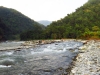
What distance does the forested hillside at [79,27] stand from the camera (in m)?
87.8

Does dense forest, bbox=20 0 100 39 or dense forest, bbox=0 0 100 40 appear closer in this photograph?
dense forest, bbox=20 0 100 39

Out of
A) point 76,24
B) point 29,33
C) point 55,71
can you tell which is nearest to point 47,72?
point 55,71

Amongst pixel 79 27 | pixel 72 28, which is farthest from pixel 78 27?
pixel 72 28

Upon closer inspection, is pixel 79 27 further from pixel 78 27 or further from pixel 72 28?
pixel 72 28

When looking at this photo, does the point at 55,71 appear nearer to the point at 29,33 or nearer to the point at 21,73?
the point at 21,73

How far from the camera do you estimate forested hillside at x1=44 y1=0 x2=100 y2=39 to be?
8781 centimetres

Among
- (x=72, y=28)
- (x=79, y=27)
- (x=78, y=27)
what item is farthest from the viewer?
(x=72, y=28)

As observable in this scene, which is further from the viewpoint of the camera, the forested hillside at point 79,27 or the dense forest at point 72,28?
the dense forest at point 72,28

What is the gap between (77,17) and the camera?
112938 millimetres

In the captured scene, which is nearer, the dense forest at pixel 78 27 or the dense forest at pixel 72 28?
the dense forest at pixel 78 27

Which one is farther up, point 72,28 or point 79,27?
point 79,27

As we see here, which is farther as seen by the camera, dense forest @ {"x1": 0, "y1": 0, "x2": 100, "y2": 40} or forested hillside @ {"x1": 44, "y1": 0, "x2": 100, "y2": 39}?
dense forest @ {"x1": 0, "y1": 0, "x2": 100, "y2": 40}

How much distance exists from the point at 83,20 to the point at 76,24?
20.9 feet

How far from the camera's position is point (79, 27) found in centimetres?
9706
